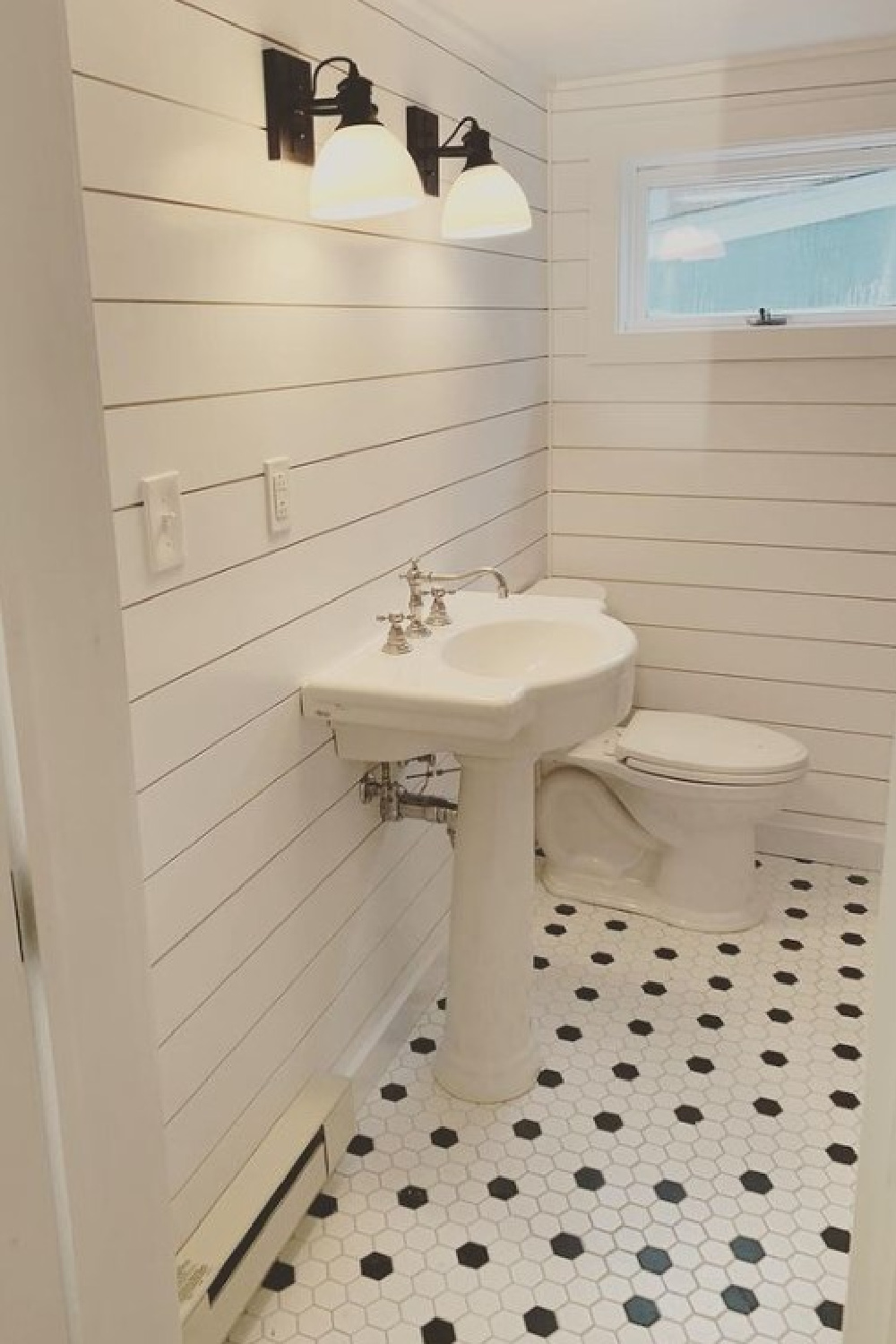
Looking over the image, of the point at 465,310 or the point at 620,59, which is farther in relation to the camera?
the point at 620,59

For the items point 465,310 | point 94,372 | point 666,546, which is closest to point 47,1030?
point 94,372

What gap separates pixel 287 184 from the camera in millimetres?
1716

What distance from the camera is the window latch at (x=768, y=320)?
2.89 metres

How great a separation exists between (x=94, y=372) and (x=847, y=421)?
2.39 meters

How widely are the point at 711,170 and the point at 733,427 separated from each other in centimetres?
65

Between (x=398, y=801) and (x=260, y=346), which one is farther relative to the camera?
(x=398, y=801)

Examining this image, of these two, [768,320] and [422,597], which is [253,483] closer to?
[422,597]

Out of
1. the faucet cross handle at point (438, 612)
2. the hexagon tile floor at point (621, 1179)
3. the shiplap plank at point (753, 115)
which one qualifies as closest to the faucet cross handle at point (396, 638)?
the faucet cross handle at point (438, 612)

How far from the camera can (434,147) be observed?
7.07ft

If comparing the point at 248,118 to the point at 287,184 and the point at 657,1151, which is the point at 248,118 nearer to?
the point at 287,184

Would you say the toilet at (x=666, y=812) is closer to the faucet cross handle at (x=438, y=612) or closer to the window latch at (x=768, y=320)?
the faucet cross handle at (x=438, y=612)

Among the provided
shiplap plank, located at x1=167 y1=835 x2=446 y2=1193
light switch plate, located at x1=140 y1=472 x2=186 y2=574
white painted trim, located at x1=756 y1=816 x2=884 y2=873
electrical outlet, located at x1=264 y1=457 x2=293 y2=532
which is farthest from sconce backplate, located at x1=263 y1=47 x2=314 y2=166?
white painted trim, located at x1=756 y1=816 x2=884 y2=873

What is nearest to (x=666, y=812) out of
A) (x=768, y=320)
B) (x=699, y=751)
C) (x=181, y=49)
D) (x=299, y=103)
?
(x=699, y=751)

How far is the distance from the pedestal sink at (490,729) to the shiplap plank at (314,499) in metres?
0.27
